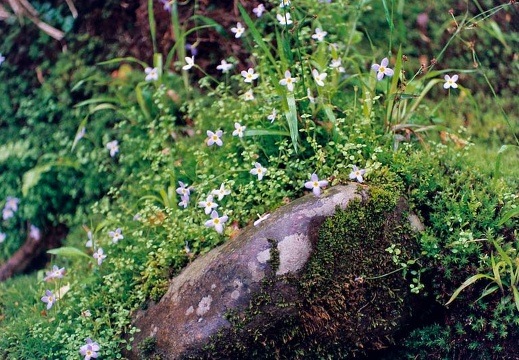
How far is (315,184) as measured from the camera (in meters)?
3.14

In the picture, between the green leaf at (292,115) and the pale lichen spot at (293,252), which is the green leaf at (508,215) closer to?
the pale lichen spot at (293,252)

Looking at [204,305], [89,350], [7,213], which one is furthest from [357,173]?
[7,213]

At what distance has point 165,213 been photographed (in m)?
3.71

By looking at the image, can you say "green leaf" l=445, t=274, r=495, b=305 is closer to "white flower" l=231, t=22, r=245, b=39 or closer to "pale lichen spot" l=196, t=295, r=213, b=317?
"pale lichen spot" l=196, t=295, r=213, b=317

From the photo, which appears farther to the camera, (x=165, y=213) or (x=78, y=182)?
(x=78, y=182)

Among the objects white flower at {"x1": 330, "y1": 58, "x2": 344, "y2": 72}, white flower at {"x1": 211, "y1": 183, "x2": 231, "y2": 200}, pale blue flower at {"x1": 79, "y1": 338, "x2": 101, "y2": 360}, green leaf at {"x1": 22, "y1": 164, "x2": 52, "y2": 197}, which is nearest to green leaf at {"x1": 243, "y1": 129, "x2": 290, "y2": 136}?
white flower at {"x1": 211, "y1": 183, "x2": 231, "y2": 200}

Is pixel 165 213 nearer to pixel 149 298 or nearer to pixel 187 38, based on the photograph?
pixel 149 298

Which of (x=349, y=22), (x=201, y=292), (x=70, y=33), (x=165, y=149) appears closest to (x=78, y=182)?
(x=165, y=149)

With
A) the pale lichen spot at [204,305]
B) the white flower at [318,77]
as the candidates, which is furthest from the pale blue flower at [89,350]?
the white flower at [318,77]

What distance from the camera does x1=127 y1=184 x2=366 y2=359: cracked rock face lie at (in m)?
2.94

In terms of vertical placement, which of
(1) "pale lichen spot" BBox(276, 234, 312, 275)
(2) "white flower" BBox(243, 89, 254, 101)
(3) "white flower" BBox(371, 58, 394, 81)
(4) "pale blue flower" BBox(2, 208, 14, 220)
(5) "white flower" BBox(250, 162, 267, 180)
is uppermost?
(3) "white flower" BBox(371, 58, 394, 81)

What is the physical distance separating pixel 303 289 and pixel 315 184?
59 centimetres

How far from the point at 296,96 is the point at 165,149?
0.99 meters

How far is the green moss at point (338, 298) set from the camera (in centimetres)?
292
